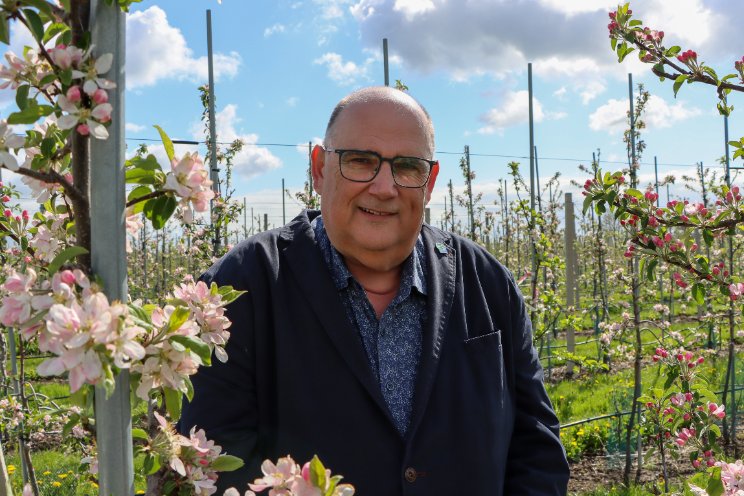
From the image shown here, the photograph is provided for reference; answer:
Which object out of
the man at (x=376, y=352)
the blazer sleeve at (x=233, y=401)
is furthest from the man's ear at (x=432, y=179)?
the blazer sleeve at (x=233, y=401)

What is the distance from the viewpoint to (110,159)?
80cm

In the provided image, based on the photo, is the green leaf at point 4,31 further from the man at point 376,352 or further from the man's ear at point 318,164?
the man's ear at point 318,164

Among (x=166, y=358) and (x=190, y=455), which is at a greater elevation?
(x=166, y=358)

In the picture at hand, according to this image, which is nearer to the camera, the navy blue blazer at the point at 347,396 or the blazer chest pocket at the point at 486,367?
the navy blue blazer at the point at 347,396

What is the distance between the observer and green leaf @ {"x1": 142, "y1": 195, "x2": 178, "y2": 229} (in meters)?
0.93

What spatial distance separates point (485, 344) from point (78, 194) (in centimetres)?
151

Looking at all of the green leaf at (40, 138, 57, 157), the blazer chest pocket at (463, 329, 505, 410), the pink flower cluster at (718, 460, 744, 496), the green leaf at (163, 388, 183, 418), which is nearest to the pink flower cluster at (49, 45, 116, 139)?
the green leaf at (40, 138, 57, 157)

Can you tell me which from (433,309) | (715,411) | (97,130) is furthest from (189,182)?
(715,411)

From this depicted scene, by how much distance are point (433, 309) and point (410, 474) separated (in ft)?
1.61

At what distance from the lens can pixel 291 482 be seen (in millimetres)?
820

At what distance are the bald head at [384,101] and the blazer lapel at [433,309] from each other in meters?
0.36

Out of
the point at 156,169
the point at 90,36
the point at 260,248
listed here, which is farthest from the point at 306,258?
the point at 90,36

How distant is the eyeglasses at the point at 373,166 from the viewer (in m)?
1.95

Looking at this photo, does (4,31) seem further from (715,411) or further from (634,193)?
(715,411)
